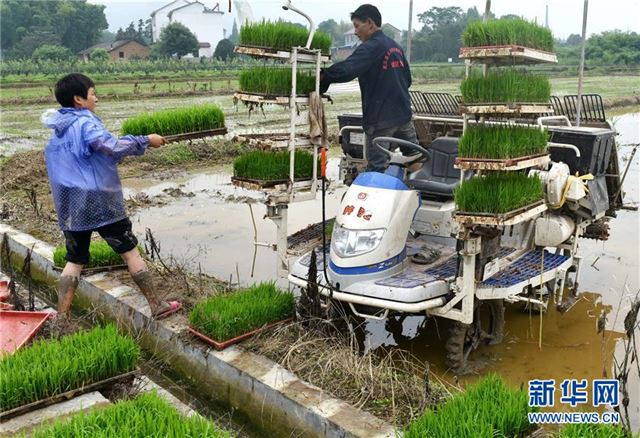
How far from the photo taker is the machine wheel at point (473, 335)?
14.4 ft

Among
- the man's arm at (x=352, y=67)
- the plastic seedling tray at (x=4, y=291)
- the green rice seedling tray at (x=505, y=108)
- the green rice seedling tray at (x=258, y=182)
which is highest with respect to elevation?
the man's arm at (x=352, y=67)

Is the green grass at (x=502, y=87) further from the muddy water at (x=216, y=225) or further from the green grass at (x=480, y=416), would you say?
the muddy water at (x=216, y=225)

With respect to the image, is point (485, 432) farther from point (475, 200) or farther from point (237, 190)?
point (237, 190)

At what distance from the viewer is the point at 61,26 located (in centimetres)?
5641

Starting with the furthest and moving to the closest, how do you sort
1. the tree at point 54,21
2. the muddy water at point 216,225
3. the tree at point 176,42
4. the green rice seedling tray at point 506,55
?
the tree at point 176,42 < the tree at point 54,21 < the muddy water at point 216,225 < the green rice seedling tray at point 506,55

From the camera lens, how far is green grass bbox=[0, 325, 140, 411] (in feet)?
11.0

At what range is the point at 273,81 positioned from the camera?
486 centimetres

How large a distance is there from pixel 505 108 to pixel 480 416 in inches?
81.3

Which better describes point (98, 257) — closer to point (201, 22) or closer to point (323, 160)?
point (323, 160)

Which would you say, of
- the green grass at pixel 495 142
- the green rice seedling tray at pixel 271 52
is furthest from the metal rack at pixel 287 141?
the green grass at pixel 495 142

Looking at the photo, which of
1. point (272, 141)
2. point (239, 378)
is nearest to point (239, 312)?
point (239, 378)

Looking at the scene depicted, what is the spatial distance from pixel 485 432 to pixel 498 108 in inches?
85.4

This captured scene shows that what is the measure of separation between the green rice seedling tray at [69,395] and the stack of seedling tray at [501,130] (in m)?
2.35

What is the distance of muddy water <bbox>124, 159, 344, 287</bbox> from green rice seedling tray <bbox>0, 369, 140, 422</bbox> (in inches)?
80.0
